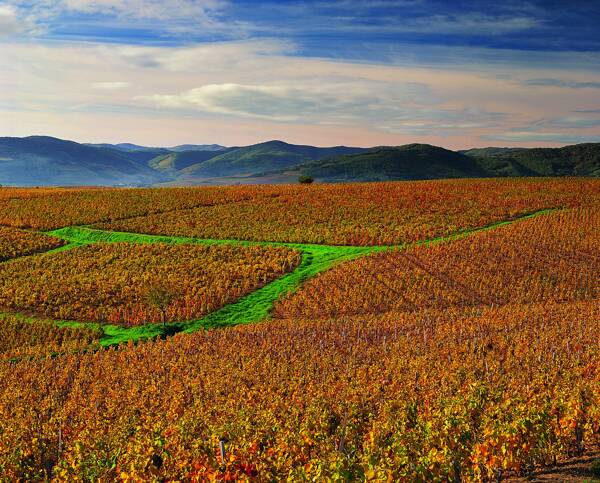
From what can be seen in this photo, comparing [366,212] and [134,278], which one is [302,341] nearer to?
[134,278]

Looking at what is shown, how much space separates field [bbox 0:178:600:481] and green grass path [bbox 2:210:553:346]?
233 mm

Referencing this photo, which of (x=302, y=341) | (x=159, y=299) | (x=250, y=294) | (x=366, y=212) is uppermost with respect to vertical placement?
(x=366, y=212)

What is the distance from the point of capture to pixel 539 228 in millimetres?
60031

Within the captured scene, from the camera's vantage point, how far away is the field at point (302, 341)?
15.2 metres

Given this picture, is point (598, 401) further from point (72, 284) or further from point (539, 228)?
point (539, 228)

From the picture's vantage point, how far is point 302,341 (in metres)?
32.2

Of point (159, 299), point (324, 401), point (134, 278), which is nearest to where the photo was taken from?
point (324, 401)

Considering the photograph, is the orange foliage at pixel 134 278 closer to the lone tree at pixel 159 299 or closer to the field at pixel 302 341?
the field at pixel 302 341

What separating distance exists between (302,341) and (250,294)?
14.4 m

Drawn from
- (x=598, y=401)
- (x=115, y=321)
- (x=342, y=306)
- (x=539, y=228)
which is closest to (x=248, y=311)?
(x=342, y=306)

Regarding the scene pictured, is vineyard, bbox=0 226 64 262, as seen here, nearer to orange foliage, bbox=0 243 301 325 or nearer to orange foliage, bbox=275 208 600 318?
orange foliage, bbox=0 243 301 325

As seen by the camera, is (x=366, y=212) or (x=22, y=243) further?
(x=366, y=212)

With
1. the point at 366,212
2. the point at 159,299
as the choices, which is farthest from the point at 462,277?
the point at 366,212

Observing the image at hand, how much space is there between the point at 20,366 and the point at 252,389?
16253 mm
